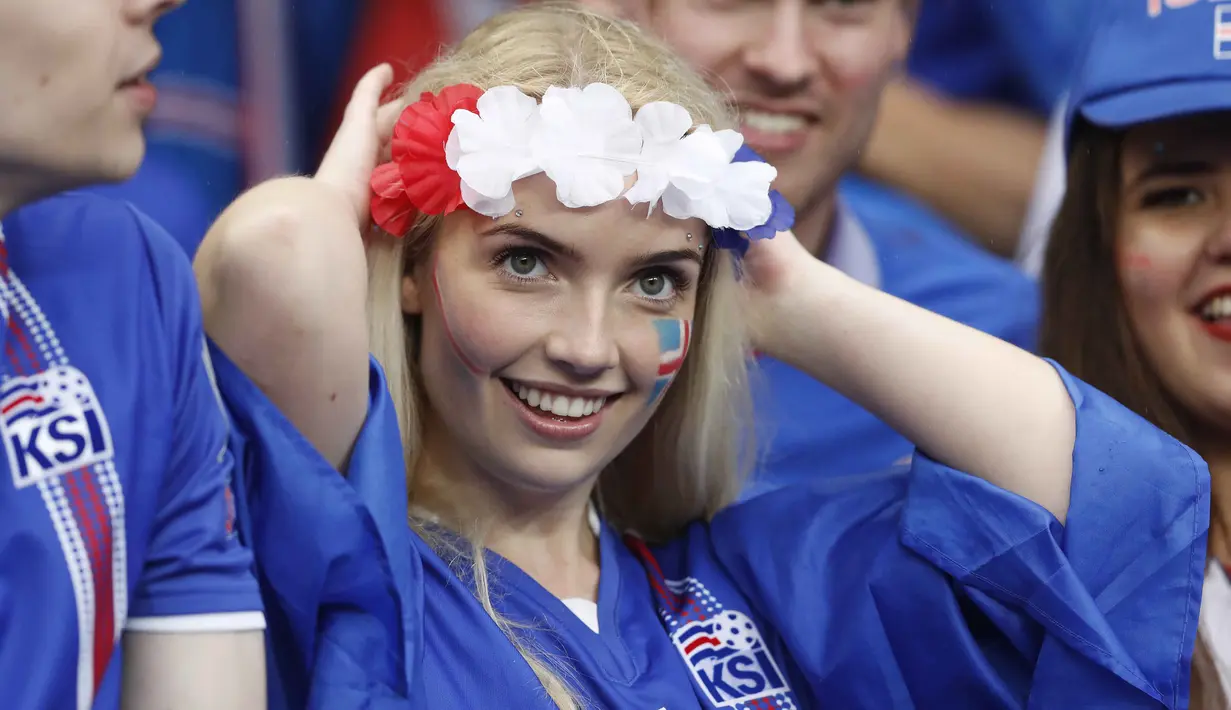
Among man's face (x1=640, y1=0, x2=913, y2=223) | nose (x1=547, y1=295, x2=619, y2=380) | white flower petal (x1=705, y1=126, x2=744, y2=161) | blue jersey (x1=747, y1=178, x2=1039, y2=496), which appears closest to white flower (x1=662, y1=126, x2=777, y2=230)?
white flower petal (x1=705, y1=126, x2=744, y2=161)

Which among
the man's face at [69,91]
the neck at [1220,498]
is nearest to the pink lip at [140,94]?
the man's face at [69,91]

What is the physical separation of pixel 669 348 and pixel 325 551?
14.0 inches

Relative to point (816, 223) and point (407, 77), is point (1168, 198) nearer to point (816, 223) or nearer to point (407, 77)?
point (816, 223)

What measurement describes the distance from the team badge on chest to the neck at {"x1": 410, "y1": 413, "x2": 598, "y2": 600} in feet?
1.40

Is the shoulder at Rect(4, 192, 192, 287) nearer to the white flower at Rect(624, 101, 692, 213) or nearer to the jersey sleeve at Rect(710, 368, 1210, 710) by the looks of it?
the white flower at Rect(624, 101, 692, 213)

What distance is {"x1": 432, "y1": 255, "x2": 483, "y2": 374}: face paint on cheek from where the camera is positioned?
120cm

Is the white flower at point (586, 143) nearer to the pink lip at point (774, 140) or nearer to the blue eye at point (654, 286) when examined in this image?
the blue eye at point (654, 286)

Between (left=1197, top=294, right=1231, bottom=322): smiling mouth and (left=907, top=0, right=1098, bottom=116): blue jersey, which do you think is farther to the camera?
(left=907, top=0, right=1098, bottom=116): blue jersey

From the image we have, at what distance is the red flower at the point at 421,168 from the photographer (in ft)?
3.85

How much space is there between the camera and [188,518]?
0.96m

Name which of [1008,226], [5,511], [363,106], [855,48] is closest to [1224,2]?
[855,48]

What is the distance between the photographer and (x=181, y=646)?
3.11 ft

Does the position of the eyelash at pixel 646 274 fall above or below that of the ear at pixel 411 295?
above

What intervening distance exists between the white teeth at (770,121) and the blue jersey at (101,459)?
34.9 inches
